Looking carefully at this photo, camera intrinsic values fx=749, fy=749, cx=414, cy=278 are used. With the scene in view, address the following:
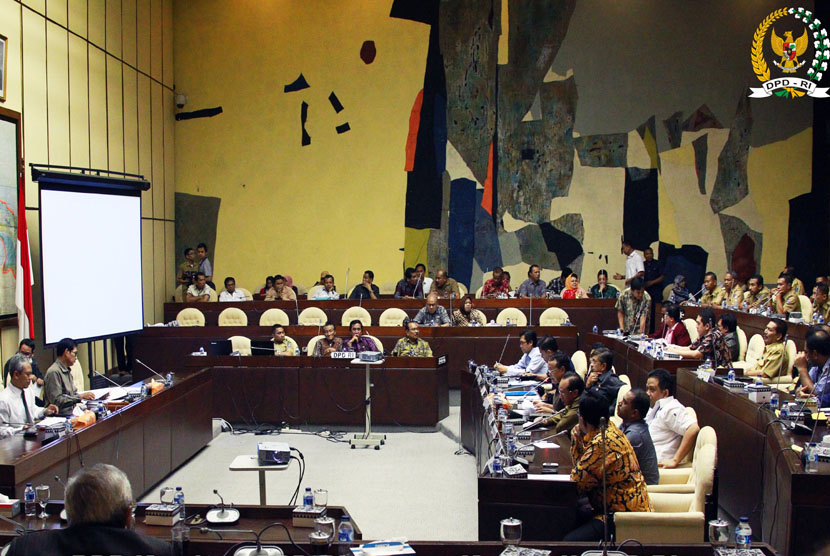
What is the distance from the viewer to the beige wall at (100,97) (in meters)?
8.50

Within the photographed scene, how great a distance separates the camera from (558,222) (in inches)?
505

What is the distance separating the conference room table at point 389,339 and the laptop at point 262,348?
110cm

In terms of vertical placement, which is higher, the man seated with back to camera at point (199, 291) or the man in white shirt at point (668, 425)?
the man seated with back to camera at point (199, 291)

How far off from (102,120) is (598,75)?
26.1 feet

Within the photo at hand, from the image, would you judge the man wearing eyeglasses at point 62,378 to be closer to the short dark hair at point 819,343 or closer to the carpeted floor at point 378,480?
the carpeted floor at point 378,480

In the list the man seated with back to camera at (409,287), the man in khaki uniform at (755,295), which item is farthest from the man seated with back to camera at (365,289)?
the man in khaki uniform at (755,295)

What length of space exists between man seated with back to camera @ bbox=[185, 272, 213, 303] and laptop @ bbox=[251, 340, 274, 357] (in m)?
4.01

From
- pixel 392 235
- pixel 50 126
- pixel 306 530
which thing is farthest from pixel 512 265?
pixel 306 530

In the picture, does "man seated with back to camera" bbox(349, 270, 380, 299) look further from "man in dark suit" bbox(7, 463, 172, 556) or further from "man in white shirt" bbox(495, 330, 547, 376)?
"man in dark suit" bbox(7, 463, 172, 556)

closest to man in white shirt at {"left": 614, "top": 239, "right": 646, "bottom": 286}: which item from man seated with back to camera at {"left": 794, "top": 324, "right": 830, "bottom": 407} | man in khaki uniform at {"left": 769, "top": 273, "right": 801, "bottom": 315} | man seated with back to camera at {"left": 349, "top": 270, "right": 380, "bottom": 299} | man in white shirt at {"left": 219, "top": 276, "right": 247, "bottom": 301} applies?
man in khaki uniform at {"left": 769, "top": 273, "right": 801, "bottom": 315}

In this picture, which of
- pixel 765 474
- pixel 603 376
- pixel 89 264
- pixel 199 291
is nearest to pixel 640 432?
pixel 765 474

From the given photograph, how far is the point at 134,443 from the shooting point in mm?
5664

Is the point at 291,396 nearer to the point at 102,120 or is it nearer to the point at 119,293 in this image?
the point at 119,293

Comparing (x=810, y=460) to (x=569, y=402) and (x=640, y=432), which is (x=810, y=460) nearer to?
(x=640, y=432)
